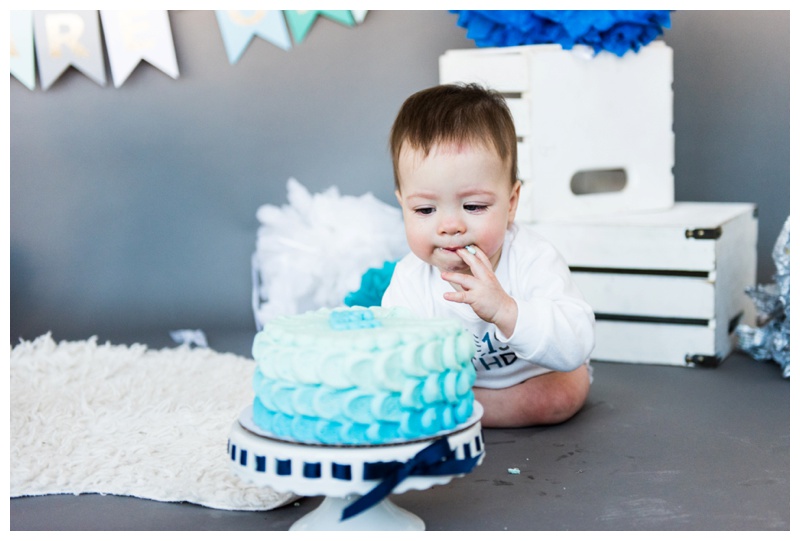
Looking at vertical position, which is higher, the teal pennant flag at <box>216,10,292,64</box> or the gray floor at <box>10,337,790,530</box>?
the teal pennant flag at <box>216,10,292,64</box>

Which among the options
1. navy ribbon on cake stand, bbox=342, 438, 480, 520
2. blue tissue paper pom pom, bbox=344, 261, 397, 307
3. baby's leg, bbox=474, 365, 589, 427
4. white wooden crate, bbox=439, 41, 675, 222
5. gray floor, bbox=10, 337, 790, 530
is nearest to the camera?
navy ribbon on cake stand, bbox=342, 438, 480, 520

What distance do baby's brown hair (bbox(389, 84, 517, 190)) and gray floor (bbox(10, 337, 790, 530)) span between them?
1.42ft

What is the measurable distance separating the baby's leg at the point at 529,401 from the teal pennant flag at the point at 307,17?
4.10 ft

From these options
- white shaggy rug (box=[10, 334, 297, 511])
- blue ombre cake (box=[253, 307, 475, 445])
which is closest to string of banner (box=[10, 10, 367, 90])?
white shaggy rug (box=[10, 334, 297, 511])

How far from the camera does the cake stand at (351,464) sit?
1046 mm

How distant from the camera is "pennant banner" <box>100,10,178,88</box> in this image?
245cm

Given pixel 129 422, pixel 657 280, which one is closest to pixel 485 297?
pixel 129 422

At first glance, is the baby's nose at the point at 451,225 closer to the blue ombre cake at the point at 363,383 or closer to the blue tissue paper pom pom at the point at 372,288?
the blue ombre cake at the point at 363,383

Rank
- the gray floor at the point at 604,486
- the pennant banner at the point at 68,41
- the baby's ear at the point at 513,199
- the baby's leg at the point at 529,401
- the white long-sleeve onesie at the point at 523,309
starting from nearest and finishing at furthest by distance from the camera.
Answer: the gray floor at the point at 604,486, the white long-sleeve onesie at the point at 523,309, the baby's ear at the point at 513,199, the baby's leg at the point at 529,401, the pennant banner at the point at 68,41

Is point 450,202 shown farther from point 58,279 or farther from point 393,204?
point 58,279

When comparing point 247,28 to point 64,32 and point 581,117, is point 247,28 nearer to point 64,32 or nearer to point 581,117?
point 64,32

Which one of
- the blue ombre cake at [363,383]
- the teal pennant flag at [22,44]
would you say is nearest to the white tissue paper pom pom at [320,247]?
the teal pennant flag at [22,44]

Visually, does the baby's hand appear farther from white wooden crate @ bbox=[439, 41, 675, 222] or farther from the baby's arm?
white wooden crate @ bbox=[439, 41, 675, 222]

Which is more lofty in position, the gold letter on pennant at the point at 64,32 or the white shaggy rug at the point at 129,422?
the gold letter on pennant at the point at 64,32
